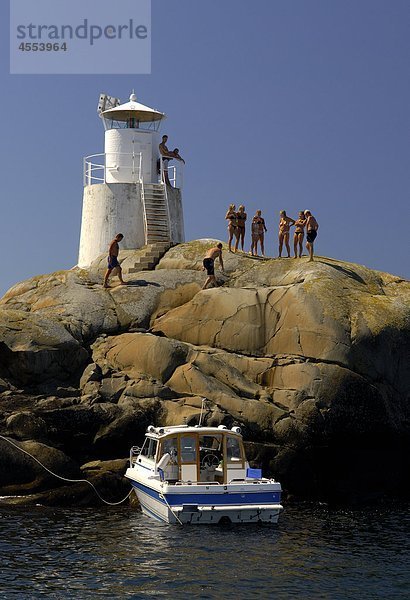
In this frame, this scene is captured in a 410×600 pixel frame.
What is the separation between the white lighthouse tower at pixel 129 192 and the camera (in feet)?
151

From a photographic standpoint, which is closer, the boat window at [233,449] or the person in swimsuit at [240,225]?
the boat window at [233,449]

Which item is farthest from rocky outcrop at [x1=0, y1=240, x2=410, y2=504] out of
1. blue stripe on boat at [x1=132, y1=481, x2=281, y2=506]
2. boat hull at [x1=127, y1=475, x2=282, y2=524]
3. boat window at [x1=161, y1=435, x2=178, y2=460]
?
blue stripe on boat at [x1=132, y1=481, x2=281, y2=506]

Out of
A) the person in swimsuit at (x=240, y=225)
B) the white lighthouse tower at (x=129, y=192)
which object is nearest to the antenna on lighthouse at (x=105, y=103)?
the white lighthouse tower at (x=129, y=192)

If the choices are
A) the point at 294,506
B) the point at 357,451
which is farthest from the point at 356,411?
the point at 294,506

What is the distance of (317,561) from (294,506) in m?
7.95

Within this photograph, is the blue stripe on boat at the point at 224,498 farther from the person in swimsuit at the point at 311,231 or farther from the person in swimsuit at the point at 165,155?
the person in swimsuit at the point at 165,155

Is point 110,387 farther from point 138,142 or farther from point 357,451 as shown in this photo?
point 138,142

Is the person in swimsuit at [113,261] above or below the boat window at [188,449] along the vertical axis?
above

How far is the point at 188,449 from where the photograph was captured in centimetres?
2912

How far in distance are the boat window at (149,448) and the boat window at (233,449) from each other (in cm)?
223

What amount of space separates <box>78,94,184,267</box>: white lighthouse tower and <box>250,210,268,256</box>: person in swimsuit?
4.62 metres

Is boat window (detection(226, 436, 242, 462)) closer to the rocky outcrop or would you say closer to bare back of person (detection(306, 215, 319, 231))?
the rocky outcrop

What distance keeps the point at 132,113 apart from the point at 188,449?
22447mm

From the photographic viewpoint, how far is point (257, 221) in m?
42.9
